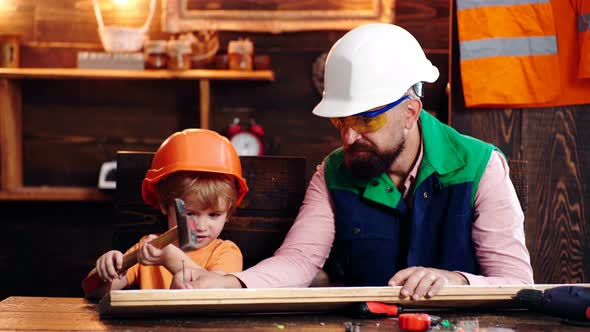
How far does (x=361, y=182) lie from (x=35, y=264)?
295cm

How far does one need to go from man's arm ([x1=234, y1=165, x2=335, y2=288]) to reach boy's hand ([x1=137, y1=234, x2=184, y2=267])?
0.28 m

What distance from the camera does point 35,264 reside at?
4.62m

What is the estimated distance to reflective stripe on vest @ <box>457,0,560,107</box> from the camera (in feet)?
11.4

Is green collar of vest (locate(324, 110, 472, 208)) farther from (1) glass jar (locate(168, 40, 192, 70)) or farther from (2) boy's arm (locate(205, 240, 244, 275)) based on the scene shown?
(1) glass jar (locate(168, 40, 192, 70))

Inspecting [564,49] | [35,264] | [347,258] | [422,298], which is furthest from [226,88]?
[422,298]

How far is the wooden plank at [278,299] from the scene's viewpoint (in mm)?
1528

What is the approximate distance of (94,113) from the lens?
4.58 m

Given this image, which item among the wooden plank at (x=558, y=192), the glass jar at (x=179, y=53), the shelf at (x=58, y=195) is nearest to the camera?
the wooden plank at (x=558, y=192)

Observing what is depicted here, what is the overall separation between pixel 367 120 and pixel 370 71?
0.44ft

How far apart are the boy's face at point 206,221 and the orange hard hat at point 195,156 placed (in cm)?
11

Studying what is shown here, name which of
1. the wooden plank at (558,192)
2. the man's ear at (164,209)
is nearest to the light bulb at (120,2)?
the wooden plank at (558,192)

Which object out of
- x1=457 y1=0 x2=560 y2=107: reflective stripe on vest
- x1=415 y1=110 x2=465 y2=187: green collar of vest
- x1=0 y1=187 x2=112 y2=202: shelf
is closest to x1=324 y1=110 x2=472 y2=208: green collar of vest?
x1=415 y1=110 x2=465 y2=187: green collar of vest

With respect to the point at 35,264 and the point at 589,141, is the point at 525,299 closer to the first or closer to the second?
the point at 589,141

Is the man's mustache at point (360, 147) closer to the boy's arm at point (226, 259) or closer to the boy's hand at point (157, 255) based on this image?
the boy's arm at point (226, 259)
